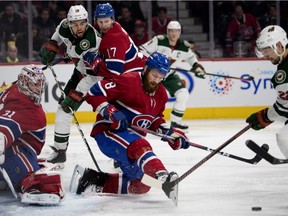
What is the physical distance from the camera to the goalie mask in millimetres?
4891

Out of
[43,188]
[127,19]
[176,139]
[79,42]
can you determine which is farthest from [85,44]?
[127,19]

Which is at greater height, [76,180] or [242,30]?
[242,30]

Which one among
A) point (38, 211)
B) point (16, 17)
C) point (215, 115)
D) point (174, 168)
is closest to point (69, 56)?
point (174, 168)

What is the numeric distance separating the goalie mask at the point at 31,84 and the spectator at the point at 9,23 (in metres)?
4.30

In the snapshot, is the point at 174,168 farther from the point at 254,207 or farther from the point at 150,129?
the point at 254,207

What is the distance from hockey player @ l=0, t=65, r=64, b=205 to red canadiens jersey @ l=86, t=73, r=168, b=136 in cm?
32

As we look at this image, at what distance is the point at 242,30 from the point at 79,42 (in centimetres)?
438

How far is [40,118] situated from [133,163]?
0.59m

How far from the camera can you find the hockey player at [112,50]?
5770 mm

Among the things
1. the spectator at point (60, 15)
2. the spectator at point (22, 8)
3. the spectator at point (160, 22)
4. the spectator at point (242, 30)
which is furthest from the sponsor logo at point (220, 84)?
the spectator at point (22, 8)

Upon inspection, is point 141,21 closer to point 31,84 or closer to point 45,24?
point 45,24

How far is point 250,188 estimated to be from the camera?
5.23 metres

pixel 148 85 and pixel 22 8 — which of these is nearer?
pixel 148 85

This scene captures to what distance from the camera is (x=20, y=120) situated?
15.5ft
